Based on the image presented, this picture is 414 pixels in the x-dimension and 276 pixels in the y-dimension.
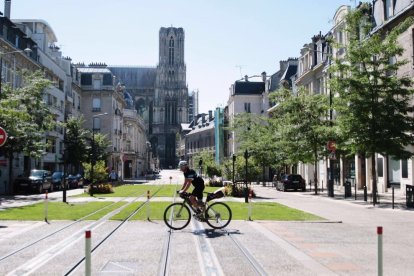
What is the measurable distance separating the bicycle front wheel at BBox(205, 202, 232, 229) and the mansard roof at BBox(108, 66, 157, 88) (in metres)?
149

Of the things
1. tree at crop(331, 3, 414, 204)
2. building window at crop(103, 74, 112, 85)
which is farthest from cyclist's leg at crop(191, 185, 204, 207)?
building window at crop(103, 74, 112, 85)

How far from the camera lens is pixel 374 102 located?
23.0m

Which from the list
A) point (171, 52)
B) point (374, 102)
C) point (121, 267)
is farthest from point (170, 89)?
point (121, 267)

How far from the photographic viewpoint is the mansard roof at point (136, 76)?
160 meters

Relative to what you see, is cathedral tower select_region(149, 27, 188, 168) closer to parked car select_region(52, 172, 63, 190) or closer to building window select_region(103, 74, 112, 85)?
building window select_region(103, 74, 112, 85)

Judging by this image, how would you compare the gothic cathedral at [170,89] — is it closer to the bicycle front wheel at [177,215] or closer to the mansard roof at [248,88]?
the mansard roof at [248,88]

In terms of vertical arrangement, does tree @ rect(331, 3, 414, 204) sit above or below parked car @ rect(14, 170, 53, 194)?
above

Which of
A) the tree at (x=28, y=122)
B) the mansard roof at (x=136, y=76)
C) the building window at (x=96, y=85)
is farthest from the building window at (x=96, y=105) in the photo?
the mansard roof at (x=136, y=76)

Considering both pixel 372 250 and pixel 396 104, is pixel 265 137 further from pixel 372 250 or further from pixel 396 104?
pixel 372 250

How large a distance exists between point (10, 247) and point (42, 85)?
27168 millimetres

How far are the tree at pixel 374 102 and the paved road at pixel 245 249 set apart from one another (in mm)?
7984

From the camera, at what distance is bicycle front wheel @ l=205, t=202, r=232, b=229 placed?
13.6 m

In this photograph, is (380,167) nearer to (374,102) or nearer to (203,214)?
(374,102)

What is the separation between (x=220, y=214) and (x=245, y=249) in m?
3.42
